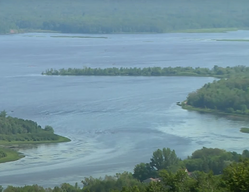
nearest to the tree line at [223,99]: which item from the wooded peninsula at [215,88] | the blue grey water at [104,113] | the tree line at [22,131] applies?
the wooded peninsula at [215,88]

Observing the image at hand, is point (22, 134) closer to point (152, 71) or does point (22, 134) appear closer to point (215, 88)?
point (215, 88)

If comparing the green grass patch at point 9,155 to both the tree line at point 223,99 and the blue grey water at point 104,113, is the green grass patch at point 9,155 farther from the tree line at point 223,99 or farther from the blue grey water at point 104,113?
the tree line at point 223,99

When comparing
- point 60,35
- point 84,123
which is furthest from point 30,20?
point 84,123

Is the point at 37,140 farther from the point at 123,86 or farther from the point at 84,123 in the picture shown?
the point at 123,86

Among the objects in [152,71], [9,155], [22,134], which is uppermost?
[152,71]

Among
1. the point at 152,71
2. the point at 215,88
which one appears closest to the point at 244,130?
the point at 215,88
